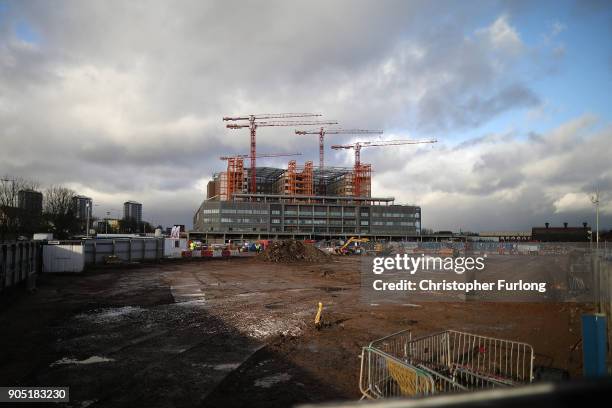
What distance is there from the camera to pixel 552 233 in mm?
101875

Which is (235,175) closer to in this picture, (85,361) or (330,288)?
(330,288)

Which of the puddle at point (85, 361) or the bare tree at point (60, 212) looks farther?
the bare tree at point (60, 212)

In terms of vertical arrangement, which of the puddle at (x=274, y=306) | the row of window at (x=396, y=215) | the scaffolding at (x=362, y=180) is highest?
the scaffolding at (x=362, y=180)

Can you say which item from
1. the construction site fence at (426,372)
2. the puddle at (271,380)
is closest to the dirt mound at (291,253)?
the construction site fence at (426,372)

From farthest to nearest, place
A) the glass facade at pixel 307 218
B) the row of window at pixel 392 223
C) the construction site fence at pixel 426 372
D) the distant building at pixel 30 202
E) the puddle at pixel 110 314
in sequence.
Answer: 1. the row of window at pixel 392 223
2. the glass facade at pixel 307 218
3. the distant building at pixel 30 202
4. the puddle at pixel 110 314
5. the construction site fence at pixel 426 372

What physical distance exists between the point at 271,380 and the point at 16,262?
20276 mm

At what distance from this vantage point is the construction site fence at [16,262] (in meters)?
19.0

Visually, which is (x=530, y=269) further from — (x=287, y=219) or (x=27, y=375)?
(x=287, y=219)

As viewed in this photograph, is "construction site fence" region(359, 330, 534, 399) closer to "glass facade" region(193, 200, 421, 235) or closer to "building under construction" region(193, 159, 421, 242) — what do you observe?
"building under construction" region(193, 159, 421, 242)

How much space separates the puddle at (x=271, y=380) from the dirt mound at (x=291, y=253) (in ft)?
116

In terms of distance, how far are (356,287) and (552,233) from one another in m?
99.6

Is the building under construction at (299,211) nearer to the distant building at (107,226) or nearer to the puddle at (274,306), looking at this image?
the distant building at (107,226)

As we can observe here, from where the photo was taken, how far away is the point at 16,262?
2134 cm

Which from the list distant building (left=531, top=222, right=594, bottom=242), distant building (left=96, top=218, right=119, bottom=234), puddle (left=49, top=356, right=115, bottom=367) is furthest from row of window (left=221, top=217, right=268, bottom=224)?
puddle (left=49, top=356, right=115, bottom=367)
